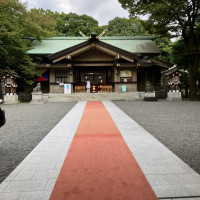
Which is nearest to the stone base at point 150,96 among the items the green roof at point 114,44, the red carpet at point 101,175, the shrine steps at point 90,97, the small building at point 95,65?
the shrine steps at point 90,97

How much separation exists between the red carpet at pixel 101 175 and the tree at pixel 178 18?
13629 millimetres

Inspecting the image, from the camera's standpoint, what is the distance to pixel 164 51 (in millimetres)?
25938

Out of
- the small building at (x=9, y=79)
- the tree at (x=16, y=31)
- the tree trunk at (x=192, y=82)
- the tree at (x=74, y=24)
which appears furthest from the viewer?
the tree at (x=74, y=24)

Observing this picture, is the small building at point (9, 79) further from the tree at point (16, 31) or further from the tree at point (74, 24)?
the tree at point (74, 24)

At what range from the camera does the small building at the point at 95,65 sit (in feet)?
54.1

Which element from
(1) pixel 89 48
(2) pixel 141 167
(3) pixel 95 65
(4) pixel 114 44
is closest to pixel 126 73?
(3) pixel 95 65

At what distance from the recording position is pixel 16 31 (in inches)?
512

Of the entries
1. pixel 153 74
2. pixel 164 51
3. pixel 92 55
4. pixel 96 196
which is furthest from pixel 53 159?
pixel 164 51

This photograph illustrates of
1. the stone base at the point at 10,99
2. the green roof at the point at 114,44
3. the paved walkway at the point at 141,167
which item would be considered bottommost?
the paved walkway at the point at 141,167

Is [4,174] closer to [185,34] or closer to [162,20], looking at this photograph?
[162,20]

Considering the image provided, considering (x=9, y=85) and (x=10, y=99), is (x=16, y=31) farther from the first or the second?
(x=10, y=99)

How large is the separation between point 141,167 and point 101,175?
75cm

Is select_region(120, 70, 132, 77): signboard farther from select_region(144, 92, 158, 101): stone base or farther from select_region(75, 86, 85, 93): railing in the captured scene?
select_region(75, 86, 85, 93): railing

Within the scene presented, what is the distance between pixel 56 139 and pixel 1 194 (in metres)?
2.29
